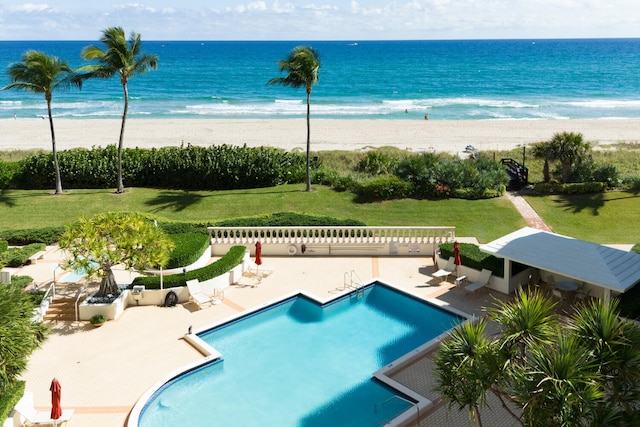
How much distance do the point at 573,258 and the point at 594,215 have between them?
483 inches

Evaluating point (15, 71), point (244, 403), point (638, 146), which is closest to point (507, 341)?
point (244, 403)

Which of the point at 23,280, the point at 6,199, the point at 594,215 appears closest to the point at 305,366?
the point at 23,280

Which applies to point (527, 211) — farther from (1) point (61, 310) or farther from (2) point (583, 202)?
(1) point (61, 310)

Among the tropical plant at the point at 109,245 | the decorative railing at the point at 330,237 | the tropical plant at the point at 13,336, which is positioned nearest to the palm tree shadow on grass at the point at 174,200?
the decorative railing at the point at 330,237

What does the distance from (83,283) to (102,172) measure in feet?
49.6

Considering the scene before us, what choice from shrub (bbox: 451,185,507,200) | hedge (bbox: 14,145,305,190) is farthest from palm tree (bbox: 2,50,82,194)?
shrub (bbox: 451,185,507,200)

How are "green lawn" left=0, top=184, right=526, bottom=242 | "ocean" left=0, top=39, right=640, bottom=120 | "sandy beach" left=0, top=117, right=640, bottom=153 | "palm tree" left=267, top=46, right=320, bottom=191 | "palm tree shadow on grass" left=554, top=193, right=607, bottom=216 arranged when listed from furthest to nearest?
"ocean" left=0, top=39, right=640, bottom=120 → "sandy beach" left=0, top=117, right=640, bottom=153 → "palm tree" left=267, top=46, right=320, bottom=191 → "palm tree shadow on grass" left=554, top=193, right=607, bottom=216 → "green lawn" left=0, top=184, right=526, bottom=242

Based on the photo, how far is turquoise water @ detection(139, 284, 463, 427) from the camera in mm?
13914

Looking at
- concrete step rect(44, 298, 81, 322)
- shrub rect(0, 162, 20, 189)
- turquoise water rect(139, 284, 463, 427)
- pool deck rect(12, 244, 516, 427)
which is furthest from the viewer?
shrub rect(0, 162, 20, 189)

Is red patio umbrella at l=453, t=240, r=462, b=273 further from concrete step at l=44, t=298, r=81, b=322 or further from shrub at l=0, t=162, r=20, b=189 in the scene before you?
shrub at l=0, t=162, r=20, b=189

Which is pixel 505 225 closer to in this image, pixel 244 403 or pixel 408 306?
pixel 408 306

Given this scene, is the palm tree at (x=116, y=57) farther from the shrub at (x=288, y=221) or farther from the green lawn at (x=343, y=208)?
the shrub at (x=288, y=221)

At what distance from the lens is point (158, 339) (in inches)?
698

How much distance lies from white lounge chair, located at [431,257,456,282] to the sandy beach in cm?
2804
